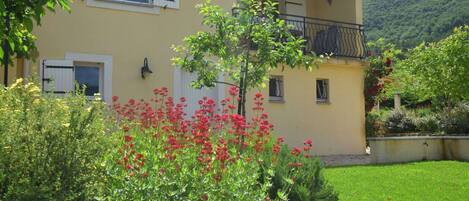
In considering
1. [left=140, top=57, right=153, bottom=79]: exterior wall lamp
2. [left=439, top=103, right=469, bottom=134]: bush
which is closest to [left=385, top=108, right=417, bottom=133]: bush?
[left=439, top=103, right=469, bottom=134]: bush

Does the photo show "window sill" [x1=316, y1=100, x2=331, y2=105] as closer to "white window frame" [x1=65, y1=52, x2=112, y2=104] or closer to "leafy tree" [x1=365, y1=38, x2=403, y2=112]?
"leafy tree" [x1=365, y1=38, x2=403, y2=112]

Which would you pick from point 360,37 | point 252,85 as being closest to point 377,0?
point 360,37

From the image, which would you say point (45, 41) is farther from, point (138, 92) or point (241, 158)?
point (241, 158)

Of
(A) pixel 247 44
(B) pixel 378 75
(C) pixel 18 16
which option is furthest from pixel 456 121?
(C) pixel 18 16

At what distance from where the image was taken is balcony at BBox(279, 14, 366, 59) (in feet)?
48.0

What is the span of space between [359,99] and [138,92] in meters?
6.47

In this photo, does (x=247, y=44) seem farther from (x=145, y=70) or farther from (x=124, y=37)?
(x=124, y=37)

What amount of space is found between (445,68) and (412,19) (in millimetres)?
27645

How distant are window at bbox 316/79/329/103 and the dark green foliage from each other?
31.0 feet

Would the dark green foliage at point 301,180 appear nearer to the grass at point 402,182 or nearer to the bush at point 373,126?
the grass at point 402,182

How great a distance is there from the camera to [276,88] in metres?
13.8

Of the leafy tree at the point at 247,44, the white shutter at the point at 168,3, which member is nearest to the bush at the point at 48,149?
the leafy tree at the point at 247,44

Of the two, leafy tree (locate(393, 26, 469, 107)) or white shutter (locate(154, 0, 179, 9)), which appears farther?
leafy tree (locate(393, 26, 469, 107))

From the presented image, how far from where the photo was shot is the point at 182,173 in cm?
388
